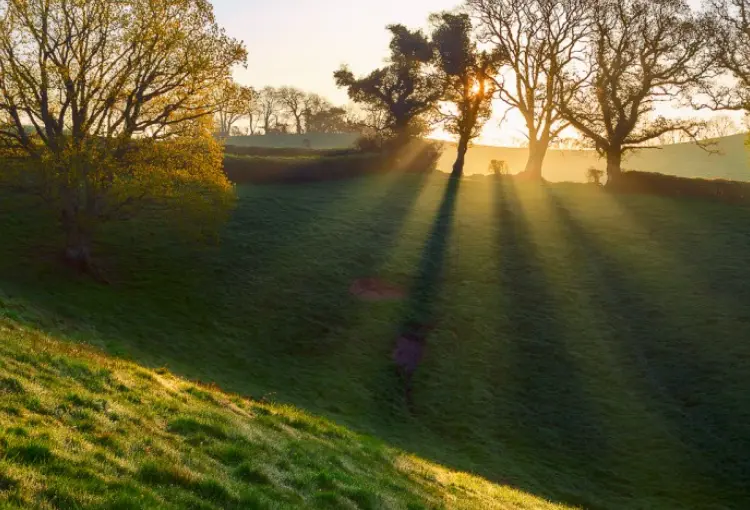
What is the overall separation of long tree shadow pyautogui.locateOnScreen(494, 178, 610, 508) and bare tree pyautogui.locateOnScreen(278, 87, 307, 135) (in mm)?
128972

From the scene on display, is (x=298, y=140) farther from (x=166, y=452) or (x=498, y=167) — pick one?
(x=166, y=452)

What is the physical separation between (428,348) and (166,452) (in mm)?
27253

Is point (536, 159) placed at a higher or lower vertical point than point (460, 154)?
lower

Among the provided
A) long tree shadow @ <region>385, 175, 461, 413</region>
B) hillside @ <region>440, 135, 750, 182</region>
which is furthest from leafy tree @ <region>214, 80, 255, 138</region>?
hillside @ <region>440, 135, 750, 182</region>

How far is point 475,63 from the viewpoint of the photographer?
83562 millimetres

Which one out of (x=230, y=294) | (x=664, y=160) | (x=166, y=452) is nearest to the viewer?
(x=166, y=452)

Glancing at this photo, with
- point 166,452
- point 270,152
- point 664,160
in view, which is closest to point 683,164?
point 664,160

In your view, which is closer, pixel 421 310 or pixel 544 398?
pixel 544 398

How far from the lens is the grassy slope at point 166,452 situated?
926 centimetres

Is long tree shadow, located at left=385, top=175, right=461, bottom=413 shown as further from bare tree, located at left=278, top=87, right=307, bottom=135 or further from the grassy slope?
bare tree, located at left=278, top=87, right=307, bottom=135

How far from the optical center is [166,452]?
11953 mm

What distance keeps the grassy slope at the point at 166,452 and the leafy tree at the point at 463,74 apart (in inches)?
2702

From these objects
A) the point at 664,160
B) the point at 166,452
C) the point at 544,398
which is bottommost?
the point at 544,398

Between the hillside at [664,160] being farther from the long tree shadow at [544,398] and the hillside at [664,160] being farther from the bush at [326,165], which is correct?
the long tree shadow at [544,398]
